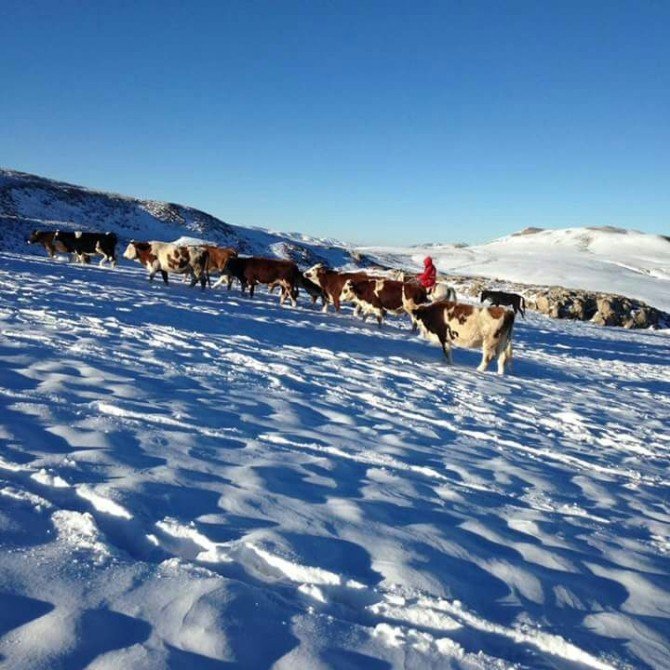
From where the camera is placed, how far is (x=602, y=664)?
2.15m

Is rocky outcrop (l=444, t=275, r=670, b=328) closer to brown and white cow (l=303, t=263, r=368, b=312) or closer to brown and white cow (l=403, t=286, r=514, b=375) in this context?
brown and white cow (l=303, t=263, r=368, b=312)

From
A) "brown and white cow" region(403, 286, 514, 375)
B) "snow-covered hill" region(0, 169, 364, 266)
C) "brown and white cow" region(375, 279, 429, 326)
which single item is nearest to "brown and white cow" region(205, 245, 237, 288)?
"brown and white cow" region(375, 279, 429, 326)

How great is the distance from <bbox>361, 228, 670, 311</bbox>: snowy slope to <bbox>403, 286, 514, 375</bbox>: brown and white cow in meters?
36.8

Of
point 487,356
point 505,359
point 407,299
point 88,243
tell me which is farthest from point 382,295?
point 88,243

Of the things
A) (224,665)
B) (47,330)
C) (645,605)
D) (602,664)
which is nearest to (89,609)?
(224,665)

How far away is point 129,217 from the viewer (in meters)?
50.7

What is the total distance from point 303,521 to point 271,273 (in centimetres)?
1506

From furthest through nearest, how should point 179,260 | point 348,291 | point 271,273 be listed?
point 179,260 < point 271,273 < point 348,291

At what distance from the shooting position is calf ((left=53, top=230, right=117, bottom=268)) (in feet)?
74.3

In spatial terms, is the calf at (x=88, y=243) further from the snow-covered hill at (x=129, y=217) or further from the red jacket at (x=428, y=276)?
the snow-covered hill at (x=129, y=217)

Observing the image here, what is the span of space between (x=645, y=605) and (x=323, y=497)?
196 centimetres

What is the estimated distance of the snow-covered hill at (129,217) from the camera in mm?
45938

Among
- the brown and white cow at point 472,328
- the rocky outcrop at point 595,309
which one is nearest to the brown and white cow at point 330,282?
the brown and white cow at point 472,328

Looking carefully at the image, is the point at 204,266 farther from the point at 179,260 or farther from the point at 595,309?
the point at 595,309
